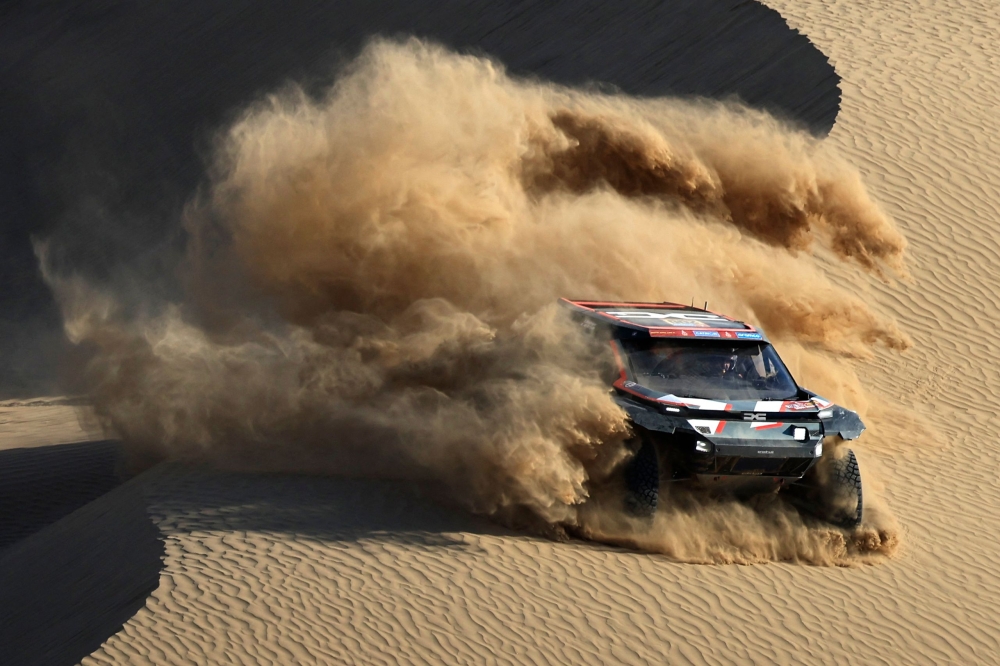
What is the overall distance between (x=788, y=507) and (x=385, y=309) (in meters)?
5.10

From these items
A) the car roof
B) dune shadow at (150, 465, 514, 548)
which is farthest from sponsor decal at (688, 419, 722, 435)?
dune shadow at (150, 465, 514, 548)

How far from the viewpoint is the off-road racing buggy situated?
9.39 meters

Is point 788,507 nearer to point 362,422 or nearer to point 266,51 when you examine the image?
point 362,422

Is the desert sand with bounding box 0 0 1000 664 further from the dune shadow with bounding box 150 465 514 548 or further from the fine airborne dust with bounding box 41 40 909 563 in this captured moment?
the fine airborne dust with bounding box 41 40 909 563

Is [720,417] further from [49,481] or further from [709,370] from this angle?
[49,481]

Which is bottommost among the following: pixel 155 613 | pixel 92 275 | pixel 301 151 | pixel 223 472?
pixel 92 275

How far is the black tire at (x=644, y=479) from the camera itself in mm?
9547

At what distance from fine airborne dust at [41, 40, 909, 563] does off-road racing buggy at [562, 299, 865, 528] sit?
0.26 meters

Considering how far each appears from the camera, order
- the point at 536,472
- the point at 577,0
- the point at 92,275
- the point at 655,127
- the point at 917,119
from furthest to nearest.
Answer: the point at 577,0 → the point at 92,275 → the point at 917,119 → the point at 655,127 → the point at 536,472

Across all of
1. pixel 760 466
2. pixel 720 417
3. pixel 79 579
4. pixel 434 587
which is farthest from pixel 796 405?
pixel 79 579

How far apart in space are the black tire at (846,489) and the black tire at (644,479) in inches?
64.4

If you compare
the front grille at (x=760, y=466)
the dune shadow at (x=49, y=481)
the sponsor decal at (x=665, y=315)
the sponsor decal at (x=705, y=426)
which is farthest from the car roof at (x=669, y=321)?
the dune shadow at (x=49, y=481)

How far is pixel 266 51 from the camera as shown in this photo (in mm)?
32875

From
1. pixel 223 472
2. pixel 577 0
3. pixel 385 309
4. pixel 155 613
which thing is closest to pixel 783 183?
pixel 385 309
